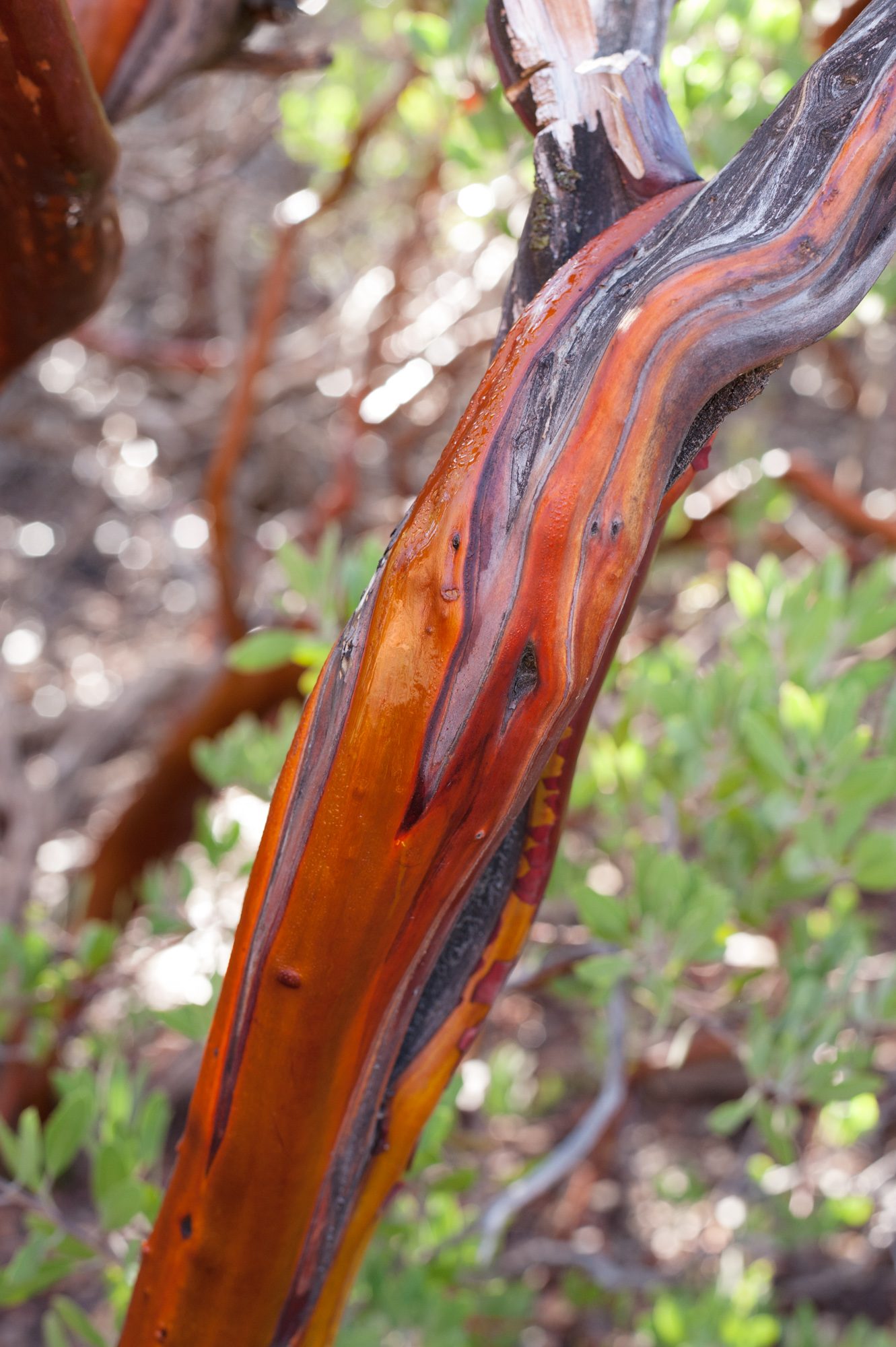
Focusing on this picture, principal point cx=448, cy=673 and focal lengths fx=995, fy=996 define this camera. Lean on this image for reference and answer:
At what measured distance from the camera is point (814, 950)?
4.02 ft

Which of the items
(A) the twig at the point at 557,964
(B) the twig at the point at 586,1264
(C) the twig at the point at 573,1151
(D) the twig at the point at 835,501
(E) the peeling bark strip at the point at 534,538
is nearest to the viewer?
(E) the peeling bark strip at the point at 534,538

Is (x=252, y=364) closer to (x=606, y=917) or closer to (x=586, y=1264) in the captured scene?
(x=606, y=917)

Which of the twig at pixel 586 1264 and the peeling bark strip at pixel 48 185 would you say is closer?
the peeling bark strip at pixel 48 185

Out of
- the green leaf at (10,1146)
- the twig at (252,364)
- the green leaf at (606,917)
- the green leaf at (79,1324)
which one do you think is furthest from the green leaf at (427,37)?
the green leaf at (79,1324)

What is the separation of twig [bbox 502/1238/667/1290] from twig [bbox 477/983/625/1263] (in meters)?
0.19

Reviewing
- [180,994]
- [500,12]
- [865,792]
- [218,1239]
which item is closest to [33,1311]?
[180,994]

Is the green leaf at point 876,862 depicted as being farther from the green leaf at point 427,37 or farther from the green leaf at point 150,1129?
the green leaf at point 427,37

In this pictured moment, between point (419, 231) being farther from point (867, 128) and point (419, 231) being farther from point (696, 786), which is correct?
point (867, 128)

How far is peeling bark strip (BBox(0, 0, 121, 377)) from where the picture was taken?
623 mm

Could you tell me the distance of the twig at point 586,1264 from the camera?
1.40m

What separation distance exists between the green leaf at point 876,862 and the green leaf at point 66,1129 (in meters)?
0.76

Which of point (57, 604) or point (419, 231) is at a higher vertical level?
point (419, 231)

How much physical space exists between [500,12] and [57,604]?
122 inches

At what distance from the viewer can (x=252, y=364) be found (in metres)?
2.31
